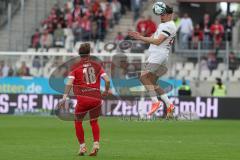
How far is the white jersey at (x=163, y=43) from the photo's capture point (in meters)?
19.9

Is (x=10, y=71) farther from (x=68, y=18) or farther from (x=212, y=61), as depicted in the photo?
(x=212, y=61)

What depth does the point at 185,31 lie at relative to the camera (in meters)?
40.3

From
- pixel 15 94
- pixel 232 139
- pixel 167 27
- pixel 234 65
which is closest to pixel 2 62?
pixel 15 94

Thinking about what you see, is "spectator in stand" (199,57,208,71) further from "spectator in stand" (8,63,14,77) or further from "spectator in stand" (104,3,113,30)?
"spectator in stand" (8,63,14,77)

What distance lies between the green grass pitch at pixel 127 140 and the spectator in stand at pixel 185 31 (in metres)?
8.02

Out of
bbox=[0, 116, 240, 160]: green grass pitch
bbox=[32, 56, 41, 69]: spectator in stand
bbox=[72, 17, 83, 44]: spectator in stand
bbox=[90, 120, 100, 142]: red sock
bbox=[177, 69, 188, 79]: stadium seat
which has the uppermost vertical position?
bbox=[72, 17, 83, 44]: spectator in stand

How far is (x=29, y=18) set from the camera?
4531cm

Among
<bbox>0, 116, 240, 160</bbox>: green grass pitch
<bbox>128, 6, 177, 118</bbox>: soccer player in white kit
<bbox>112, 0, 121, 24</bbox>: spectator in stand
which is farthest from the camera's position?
<bbox>112, 0, 121, 24</bbox>: spectator in stand

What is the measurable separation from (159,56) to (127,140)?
Answer: 331cm

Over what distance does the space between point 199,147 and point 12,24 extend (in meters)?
26.0

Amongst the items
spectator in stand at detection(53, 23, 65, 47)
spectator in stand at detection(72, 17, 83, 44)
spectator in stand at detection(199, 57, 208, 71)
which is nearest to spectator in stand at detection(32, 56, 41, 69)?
spectator in stand at detection(53, 23, 65, 47)

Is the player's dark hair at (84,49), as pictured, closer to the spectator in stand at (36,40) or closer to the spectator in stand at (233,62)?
the spectator in stand at (233,62)

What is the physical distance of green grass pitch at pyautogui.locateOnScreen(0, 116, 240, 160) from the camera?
18.2 m

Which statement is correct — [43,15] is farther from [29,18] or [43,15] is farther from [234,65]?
[234,65]
